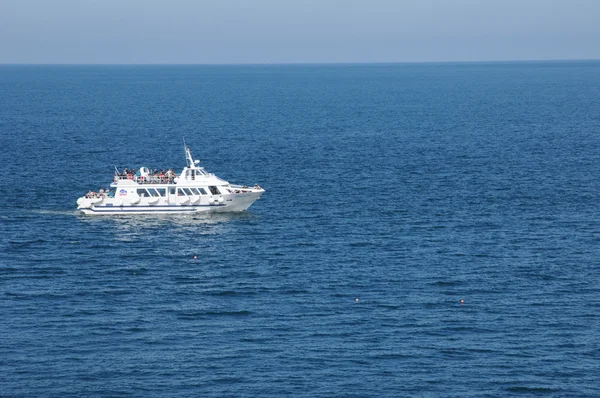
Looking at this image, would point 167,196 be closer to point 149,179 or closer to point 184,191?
point 184,191

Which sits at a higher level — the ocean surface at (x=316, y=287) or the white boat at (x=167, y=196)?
the white boat at (x=167, y=196)

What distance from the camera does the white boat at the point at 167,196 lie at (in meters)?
111

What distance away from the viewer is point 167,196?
11150 centimetres

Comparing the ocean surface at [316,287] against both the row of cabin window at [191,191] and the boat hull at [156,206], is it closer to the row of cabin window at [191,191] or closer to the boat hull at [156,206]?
the boat hull at [156,206]

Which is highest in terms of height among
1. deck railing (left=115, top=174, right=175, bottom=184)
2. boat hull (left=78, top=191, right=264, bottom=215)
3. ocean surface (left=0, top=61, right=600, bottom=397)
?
deck railing (left=115, top=174, right=175, bottom=184)

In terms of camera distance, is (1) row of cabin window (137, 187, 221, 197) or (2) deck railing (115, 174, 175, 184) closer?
(1) row of cabin window (137, 187, 221, 197)

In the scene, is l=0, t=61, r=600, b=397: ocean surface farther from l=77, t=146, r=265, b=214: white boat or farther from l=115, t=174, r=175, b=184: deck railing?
l=115, t=174, r=175, b=184: deck railing

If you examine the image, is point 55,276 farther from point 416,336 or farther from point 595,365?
point 595,365

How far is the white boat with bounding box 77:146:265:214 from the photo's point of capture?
11106 centimetres

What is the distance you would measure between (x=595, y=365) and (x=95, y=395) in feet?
106

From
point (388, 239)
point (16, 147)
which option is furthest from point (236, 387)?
point (16, 147)

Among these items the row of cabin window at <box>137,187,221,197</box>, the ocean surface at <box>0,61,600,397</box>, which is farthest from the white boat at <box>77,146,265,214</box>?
the ocean surface at <box>0,61,600,397</box>

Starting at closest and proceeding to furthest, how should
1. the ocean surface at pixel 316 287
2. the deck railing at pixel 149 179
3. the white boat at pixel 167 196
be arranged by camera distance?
1. the ocean surface at pixel 316 287
2. the white boat at pixel 167 196
3. the deck railing at pixel 149 179

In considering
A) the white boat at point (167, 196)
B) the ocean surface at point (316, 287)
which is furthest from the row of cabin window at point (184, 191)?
the ocean surface at point (316, 287)
